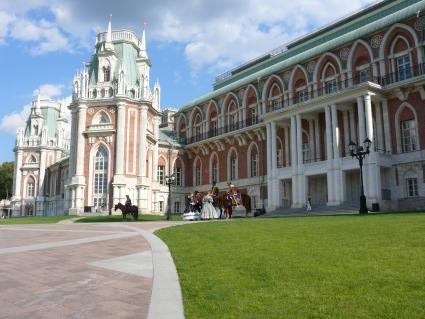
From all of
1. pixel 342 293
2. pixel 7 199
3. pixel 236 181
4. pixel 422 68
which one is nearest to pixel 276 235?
pixel 342 293

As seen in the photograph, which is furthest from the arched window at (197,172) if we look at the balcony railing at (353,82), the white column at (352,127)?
the white column at (352,127)

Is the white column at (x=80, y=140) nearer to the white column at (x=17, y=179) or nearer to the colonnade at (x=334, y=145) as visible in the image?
the colonnade at (x=334, y=145)

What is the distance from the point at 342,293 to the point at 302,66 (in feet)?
118

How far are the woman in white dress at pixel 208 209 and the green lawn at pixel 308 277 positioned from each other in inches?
602

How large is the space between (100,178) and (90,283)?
3907cm

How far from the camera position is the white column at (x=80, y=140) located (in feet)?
146

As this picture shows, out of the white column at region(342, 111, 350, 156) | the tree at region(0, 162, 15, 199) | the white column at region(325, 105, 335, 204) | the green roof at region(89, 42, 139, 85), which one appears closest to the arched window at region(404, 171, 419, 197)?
the white column at region(325, 105, 335, 204)

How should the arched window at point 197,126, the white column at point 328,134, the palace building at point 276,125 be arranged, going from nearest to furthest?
the palace building at point 276,125 < the white column at point 328,134 < the arched window at point 197,126

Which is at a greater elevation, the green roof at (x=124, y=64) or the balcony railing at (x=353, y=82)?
the green roof at (x=124, y=64)

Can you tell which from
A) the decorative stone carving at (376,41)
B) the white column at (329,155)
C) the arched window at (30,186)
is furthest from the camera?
the arched window at (30,186)

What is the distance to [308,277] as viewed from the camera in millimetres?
6246

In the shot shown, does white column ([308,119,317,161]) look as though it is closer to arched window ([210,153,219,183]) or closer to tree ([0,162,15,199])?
arched window ([210,153,219,183])

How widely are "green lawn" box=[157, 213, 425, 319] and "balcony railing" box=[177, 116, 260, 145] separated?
3475 cm

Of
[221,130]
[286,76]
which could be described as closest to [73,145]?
[221,130]
